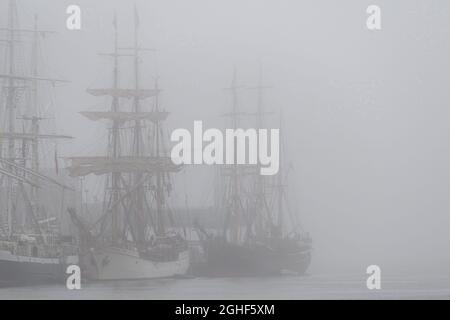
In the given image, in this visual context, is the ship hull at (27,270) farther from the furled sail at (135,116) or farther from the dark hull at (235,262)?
the dark hull at (235,262)

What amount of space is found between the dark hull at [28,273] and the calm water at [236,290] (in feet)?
3.35

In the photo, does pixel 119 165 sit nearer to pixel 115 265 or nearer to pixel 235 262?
pixel 115 265

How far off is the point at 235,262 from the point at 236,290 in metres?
16.0

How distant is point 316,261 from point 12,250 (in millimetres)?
44203

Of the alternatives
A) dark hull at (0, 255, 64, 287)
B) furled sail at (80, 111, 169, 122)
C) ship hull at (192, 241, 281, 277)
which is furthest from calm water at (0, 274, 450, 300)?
furled sail at (80, 111, 169, 122)

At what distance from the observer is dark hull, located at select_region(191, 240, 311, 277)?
61.4 meters

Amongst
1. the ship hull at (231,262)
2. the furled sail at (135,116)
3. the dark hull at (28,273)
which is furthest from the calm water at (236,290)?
the furled sail at (135,116)

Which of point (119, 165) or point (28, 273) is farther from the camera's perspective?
point (119, 165)

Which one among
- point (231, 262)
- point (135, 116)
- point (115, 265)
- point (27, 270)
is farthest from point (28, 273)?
point (231, 262)

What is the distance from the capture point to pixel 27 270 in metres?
48.5

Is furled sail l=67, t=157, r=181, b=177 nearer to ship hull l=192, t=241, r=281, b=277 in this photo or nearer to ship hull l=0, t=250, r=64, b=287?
ship hull l=0, t=250, r=64, b=287

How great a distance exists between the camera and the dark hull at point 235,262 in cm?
6138

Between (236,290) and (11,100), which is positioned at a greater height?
(11,100)

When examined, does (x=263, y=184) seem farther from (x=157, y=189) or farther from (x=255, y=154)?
(x=157, y=189)
